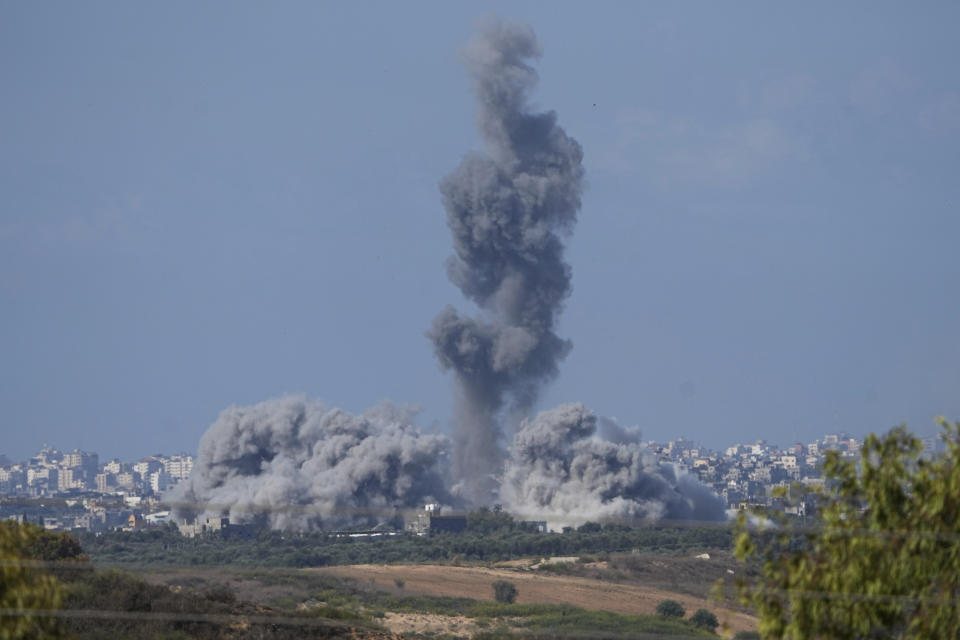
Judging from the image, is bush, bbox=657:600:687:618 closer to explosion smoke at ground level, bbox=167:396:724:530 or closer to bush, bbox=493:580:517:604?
bush, bbox=493:580:517:604

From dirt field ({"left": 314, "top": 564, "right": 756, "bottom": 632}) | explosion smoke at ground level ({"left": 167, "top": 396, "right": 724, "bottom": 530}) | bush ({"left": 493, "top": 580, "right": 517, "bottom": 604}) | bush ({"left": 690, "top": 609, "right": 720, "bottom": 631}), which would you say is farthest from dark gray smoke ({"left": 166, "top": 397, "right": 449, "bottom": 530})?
bush ({"left": 690, "top": 609, "right": 720, "bottom": 631})

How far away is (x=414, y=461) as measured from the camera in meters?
93.6

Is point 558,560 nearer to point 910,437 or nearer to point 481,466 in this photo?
point 481,466

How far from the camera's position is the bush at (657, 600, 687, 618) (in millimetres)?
44656

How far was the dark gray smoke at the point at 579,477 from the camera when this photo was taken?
8800cm

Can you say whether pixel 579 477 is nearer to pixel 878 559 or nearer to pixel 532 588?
pixel 532 588

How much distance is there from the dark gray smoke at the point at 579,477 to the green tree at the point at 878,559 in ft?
231

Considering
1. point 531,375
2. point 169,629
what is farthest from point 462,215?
point 169,629

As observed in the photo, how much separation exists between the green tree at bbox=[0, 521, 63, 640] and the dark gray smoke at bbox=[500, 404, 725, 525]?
7233cm

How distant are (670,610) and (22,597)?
33.5 m

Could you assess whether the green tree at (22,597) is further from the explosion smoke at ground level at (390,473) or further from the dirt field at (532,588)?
the explosion smoke at ground level at (390,473)

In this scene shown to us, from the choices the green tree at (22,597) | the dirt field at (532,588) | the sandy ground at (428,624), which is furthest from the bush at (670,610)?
the green tree at (22,597)

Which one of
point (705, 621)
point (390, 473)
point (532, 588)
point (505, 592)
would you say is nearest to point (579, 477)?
point (390, 473)

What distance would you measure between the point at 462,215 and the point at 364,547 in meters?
25.7
